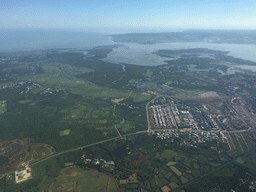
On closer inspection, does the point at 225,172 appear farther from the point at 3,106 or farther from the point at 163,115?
the point at 3,106

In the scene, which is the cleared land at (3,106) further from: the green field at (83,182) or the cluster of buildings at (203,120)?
the cluster of buildings at (203,120)

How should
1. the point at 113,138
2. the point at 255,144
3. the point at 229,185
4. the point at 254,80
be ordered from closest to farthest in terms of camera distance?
the point at 229,185
the point at 255,144
the point at 113,138
the point at 254,80

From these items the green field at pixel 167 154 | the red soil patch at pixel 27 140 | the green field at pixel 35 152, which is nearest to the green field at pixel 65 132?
the green field at pixel 35 152

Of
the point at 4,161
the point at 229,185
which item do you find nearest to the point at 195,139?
the point at 229,185

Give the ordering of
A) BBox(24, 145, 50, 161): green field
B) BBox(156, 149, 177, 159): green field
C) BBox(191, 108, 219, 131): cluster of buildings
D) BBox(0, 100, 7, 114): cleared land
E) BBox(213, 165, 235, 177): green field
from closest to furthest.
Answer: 1. BBox(213, 165, 235, 177): green field
2. BBox(156, 149, 177, 159): green field
3. BBox(24, 145, 50, 161): green field
4. BBox(191, 108, 219, 131): cluster of buildings
5. BBox(0, 100, 7, 114): cleared land

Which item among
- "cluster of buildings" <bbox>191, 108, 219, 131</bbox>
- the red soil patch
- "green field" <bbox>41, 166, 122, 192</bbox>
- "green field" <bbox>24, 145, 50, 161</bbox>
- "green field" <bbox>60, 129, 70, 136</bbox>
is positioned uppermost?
"cluster of buildings" <bbox>191, 108, 219, 131</bbox>

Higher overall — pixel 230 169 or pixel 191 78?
pixel 191 78

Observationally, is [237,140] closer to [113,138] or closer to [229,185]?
[229,185]

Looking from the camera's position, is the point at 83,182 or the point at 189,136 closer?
the point at 83,182

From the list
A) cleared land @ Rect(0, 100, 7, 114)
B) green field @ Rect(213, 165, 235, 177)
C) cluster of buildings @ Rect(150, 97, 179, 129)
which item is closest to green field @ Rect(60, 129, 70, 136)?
cluster of buildings @ Rect(150, 97, 179, 129)

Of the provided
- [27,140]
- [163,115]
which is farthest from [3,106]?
[163,115]

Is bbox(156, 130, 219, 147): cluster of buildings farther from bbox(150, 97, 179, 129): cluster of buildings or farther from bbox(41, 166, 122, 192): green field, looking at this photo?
bbox(41, 166, 122, 192): green field
